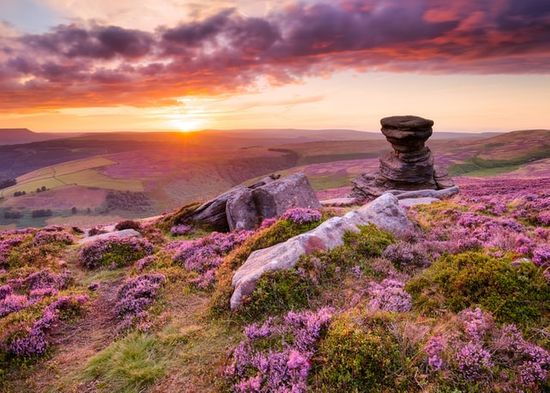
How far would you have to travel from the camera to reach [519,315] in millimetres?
6668

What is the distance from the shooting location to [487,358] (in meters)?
5.40

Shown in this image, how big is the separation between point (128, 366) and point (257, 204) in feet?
46.4

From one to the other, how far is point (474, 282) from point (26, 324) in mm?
11538

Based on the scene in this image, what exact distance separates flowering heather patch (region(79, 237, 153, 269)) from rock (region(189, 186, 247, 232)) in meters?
5.60

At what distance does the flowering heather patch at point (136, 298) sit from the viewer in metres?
9.38

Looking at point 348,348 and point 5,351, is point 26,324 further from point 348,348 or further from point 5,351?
point 348,348

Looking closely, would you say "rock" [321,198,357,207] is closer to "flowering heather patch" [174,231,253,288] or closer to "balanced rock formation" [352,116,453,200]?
"balanced rock formation" [352,116,453,200]

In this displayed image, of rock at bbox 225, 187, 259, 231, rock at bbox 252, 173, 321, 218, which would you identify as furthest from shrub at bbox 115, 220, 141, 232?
rock at bbox 252, 173, 321, 218

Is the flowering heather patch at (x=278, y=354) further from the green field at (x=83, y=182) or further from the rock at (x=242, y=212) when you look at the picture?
the green field at (x=83, y=182)

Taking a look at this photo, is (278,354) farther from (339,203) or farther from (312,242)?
(339,203)

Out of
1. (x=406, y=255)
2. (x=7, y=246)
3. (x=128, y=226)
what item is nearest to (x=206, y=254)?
(x=406, y=255)

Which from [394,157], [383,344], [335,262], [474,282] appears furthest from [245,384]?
[394,157]

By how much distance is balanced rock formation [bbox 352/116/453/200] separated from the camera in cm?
4050

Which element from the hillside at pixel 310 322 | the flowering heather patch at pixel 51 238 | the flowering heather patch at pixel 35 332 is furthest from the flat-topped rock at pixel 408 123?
the flowering heather patch at pixel 35 332
